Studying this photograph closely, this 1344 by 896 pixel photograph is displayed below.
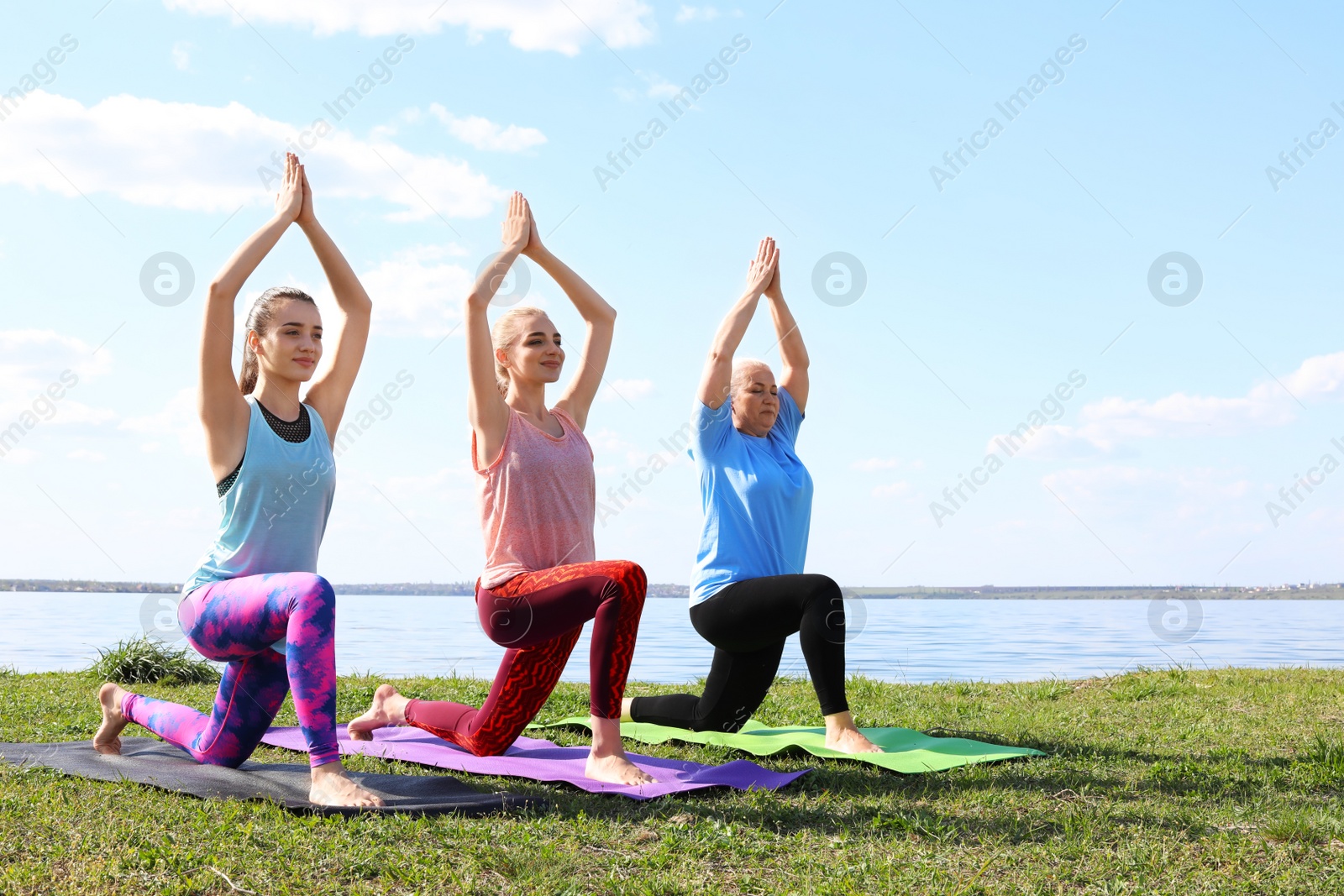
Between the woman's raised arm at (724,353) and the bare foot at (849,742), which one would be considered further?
the woman's raised arm at (724,353)

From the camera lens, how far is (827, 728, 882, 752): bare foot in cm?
493

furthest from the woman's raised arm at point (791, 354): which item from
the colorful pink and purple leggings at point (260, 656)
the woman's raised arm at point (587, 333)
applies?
the colorful pink and purple leggings at point (260, 656)

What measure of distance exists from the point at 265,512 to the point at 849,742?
112 inches

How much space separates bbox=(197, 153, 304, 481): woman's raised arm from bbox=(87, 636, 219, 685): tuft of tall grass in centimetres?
505

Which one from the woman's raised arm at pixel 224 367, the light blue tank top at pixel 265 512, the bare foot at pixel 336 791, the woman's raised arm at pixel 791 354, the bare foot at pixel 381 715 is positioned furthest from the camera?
the woman's raised arm at pixel 791 354

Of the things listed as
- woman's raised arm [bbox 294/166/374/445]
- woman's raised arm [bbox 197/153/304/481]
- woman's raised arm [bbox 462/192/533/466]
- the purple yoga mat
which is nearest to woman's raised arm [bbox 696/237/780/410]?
woman's raised arm [bbox 462/192/533/466]

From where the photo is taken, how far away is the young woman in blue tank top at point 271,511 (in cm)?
374

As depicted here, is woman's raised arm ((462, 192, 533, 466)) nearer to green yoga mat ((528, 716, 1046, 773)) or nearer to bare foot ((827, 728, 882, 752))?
green yoga mat ((528, 716, 1046, 773))

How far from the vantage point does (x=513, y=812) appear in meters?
3.74

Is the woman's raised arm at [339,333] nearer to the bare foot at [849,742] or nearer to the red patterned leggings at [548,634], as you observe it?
the red patterned leggings at [548,634]

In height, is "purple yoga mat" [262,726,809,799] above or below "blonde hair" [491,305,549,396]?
below

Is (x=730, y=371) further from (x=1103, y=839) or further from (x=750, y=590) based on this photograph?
(x=1103, y=839)

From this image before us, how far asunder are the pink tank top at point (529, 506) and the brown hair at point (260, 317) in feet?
3.18

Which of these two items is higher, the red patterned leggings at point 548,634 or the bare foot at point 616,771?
the red patterned leggings at point 548,634
